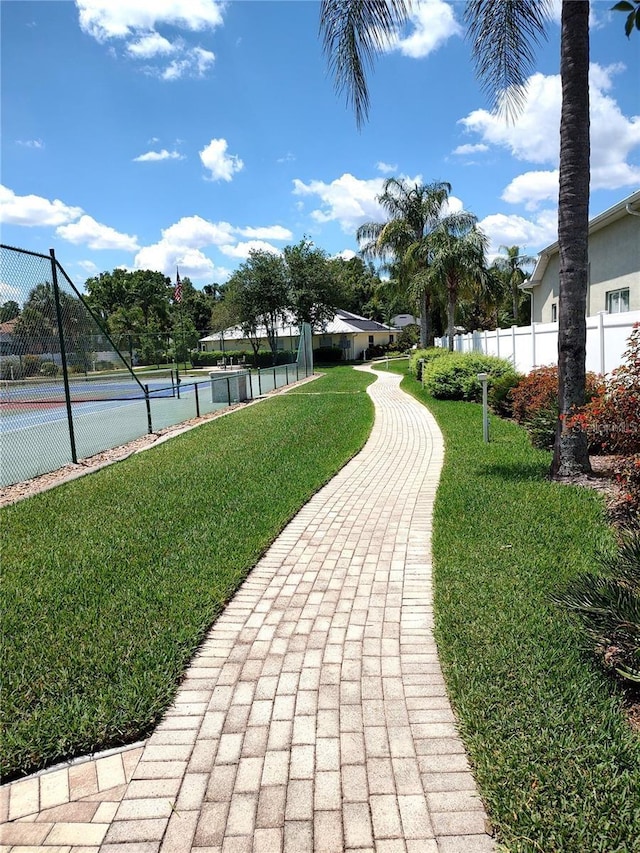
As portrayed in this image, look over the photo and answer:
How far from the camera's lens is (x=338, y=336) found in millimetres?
51188

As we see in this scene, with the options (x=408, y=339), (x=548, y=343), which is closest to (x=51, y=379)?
(x=548, y=343)

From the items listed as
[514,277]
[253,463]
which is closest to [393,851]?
[253,463]

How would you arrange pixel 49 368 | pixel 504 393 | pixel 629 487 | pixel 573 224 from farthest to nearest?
pixel 504 393
pixel 49 368
pixel 573 224
pixel 629 487

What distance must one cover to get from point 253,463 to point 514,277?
4940 centimetres

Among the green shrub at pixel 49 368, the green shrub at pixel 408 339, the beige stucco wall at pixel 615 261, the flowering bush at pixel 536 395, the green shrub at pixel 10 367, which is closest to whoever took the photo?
the green shrub at pixel 10 367

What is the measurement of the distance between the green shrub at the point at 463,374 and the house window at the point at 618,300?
131 inches

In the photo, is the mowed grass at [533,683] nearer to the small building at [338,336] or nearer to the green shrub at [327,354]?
the small building at [338,336]

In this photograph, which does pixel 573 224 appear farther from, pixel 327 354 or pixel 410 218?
pixel 327 354

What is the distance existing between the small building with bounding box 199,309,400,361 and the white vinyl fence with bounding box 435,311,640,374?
83.4ft

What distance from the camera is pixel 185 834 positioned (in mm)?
2123

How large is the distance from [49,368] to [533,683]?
7561mm

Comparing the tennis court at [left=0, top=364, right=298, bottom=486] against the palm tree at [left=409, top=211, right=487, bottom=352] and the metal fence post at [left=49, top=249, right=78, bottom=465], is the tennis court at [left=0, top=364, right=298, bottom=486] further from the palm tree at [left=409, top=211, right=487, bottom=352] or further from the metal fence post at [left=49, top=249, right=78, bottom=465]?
the palm tree at [left=409, top=211, right=487, bottom=352]

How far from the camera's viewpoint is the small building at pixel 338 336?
160 ft

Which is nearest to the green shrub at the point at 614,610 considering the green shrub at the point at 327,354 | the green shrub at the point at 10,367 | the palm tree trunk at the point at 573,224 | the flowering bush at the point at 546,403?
the palm tree trunk at the point at 573,224
